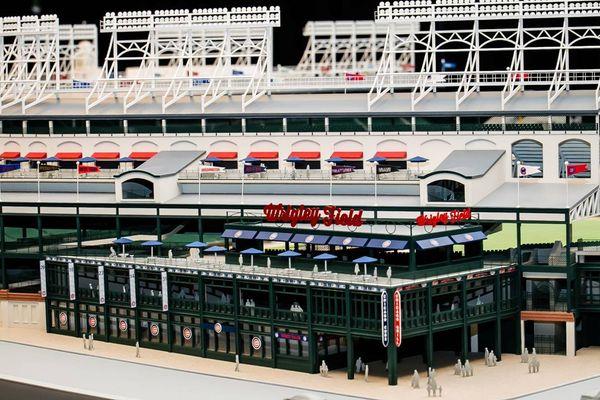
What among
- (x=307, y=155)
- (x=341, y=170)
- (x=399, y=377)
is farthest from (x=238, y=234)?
(x=307, y=155)

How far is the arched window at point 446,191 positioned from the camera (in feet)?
403

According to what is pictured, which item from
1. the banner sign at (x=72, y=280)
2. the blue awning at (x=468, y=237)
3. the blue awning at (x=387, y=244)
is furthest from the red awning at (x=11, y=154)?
the blue awning at (x=468, y=237)

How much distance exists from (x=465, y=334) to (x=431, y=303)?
433 cm

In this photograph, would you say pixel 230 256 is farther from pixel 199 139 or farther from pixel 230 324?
pixel 199 139

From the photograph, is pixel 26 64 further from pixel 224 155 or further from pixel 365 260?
pixel 365 260

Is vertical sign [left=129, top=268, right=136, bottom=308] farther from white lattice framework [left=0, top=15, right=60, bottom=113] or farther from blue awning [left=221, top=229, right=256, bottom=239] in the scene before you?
white lattice framework [left=0, top=15, right=60, bottom=113]

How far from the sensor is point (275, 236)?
11375cm

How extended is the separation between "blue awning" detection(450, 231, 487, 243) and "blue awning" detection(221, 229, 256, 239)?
15408 mm

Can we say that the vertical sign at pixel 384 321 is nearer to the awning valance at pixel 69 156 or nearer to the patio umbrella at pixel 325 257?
the patio umbrella at pixel 325 257

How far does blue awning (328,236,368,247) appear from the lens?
107875 millimetres

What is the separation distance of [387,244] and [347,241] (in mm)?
3452

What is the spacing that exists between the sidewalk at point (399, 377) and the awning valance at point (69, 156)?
118ft

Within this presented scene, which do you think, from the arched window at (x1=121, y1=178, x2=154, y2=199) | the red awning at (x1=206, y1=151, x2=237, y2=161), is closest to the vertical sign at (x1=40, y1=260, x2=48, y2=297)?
the arched window at (x1=121, y1=178, x2=154, y2=199)

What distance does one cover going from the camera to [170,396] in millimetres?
98188
